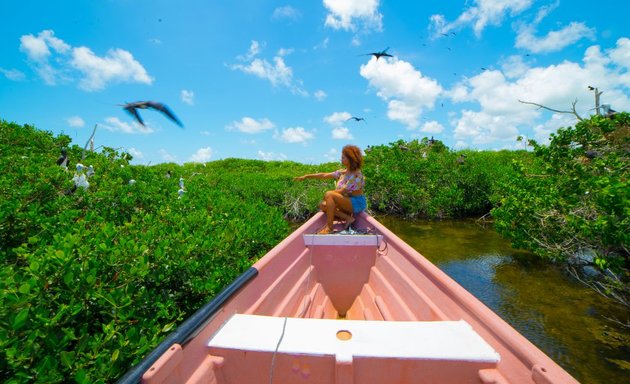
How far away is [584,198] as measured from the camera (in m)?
3.97

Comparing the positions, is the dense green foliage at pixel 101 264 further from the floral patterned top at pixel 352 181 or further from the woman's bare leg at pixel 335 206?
the floral patterned top at pixel 352 181

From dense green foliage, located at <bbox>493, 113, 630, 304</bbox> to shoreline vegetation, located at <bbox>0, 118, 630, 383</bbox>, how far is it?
17 mm

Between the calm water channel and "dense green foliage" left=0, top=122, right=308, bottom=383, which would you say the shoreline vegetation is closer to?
"dense green foliage" left=0, top=122, right=308, bottom=383

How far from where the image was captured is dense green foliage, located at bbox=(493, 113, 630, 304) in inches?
116

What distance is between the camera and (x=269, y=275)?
2.33 metres

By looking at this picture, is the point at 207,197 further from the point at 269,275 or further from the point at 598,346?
the point at 598,346

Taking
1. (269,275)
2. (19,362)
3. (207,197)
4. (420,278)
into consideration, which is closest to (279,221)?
(207,197)

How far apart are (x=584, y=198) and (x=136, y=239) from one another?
18.0 ft

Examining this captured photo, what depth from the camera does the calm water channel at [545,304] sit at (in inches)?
125

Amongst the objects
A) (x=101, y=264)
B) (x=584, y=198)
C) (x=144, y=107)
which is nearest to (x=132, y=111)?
(x=144, y=107)

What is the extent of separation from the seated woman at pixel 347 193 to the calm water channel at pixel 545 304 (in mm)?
2415

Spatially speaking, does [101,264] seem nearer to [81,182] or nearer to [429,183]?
[81,182]

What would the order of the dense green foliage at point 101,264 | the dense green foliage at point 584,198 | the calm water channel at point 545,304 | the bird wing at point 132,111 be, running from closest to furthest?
1. the dense green foliage at point 101,264
2. the dense green foliage at point 584,198
3. the calm water channel at point 545,304
4. the bird wing at point 132,111

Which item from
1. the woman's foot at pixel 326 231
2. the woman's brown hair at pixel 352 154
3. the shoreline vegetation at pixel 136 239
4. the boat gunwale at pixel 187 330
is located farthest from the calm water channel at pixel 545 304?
the boat gunwale at pixel 187 330
